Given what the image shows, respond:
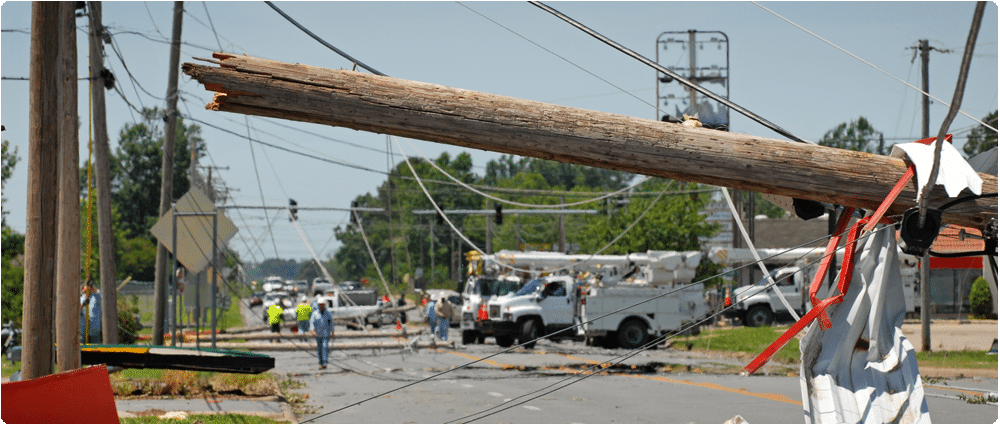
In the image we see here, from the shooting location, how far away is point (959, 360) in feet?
57.9

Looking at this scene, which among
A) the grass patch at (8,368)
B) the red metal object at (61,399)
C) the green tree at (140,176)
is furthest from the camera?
the green tree at (140,176)

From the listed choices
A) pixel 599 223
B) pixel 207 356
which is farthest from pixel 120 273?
pixel 207 356

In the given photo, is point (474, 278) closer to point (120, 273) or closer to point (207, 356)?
point (207, 356)

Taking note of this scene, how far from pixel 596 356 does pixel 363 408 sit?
10.3 m

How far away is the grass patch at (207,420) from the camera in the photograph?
1013 cm

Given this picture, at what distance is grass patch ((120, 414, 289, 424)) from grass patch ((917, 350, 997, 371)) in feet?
40.8

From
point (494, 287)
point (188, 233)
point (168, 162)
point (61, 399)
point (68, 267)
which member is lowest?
point (494, 287)

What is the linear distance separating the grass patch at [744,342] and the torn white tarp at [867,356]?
570 inches

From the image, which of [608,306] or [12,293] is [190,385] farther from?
[608,306]

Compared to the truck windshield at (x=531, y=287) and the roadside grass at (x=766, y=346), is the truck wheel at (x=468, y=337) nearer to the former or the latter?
the truck windshield at (x=531, y=287)

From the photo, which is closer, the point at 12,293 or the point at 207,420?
the point at 207,420

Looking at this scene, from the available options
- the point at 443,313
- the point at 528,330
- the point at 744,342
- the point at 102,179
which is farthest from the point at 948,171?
the point at 443,313

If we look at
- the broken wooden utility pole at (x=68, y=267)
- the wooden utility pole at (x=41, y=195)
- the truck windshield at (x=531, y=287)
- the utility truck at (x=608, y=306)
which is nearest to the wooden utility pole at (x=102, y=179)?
the broken wooden utility pole at (x=68, y=267)

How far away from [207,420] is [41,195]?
151 inches
